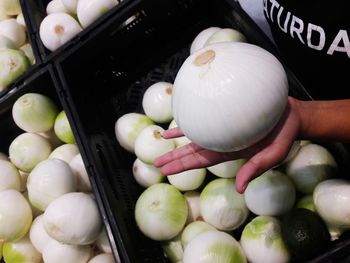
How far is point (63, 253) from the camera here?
96 centimetres

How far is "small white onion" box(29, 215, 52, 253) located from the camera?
1005mm

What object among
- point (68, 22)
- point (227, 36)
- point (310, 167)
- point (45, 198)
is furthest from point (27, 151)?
point (310, 167)

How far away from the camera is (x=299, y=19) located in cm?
83

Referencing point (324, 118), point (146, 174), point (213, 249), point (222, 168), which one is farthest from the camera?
point (146, 174)

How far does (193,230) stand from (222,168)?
16cm

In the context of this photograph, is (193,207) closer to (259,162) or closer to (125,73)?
(259,162)

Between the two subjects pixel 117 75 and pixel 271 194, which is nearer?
pixel 271 194

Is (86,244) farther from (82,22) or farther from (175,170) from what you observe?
(82,22)

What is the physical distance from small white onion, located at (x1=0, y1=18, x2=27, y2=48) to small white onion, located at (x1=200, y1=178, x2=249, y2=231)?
0.87m

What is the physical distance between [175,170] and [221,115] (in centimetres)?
19

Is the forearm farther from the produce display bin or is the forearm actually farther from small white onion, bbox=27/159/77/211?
small white onion, bbox=27/159/77/211

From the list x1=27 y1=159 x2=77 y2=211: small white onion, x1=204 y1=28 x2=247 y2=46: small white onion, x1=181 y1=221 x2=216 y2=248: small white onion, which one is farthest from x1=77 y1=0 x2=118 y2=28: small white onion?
x1=181 y1=221 x2=216 y2=248: small white onion

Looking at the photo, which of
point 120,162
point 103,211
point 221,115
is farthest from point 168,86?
point 221,115

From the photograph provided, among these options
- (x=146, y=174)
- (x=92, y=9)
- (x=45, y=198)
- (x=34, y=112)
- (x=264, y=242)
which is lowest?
(x=264, y=242)
